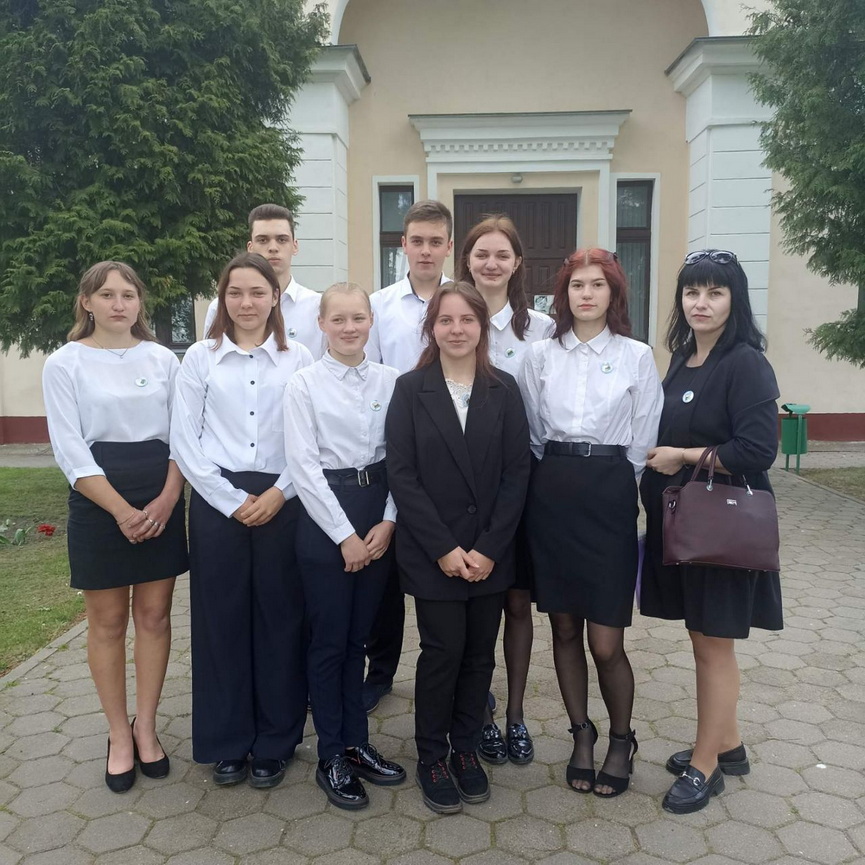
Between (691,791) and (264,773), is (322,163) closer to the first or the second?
(264,773)

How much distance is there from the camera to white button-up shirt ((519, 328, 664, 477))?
2.89 metres

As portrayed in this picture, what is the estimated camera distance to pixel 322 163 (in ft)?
35.1

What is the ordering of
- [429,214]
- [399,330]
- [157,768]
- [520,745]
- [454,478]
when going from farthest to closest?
[399,330], [429,214], [520,745], [157,768], [454,478]

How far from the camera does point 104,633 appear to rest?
3.12m

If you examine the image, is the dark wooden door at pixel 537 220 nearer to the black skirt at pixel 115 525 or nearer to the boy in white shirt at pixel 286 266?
the boy in white shirt at pixel 286 266

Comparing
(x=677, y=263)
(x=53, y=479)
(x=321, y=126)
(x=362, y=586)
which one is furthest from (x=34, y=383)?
(x=362, y=586)

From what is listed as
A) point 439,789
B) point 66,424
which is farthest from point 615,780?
point 66,424

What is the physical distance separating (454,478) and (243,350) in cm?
97

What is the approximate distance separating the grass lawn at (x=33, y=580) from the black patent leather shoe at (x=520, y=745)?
2846 mm

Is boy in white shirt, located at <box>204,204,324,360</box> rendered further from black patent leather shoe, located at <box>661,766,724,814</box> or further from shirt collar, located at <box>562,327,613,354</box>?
black patent leather shoe, located at <box>661,766,724,814</box>

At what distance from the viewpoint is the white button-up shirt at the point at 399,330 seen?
356cm

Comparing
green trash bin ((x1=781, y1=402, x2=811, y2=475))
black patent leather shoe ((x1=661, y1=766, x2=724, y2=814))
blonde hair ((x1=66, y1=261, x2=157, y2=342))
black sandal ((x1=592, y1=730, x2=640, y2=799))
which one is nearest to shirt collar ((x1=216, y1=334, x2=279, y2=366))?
blonde hair ((x1=66, y1=261, x2=157, y2=342))

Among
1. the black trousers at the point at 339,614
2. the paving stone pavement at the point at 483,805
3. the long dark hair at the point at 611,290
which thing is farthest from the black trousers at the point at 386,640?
the long dark hair at the point at 611,290

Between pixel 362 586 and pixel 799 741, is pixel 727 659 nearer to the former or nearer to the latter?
pixel 799 741
